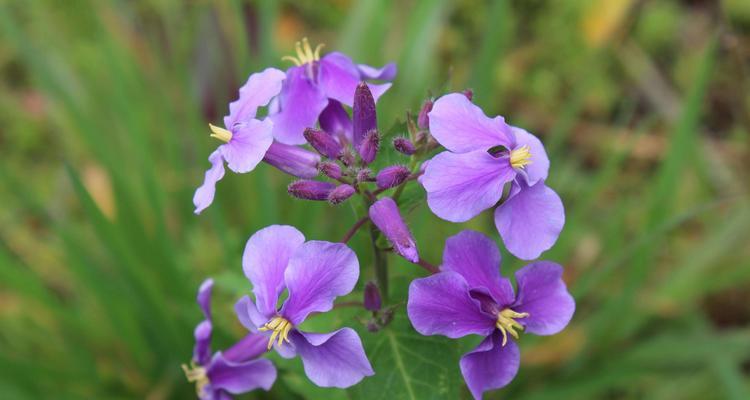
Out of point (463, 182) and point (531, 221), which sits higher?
point (463, 182)

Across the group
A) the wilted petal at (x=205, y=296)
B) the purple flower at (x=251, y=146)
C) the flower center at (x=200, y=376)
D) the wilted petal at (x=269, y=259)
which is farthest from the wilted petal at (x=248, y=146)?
the flower center at (x=200, y=376)

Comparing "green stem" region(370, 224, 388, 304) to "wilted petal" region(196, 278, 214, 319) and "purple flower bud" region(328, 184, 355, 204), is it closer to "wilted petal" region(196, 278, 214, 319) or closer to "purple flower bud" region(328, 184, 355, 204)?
"purple flower bud" region(328, 184, 355, 204)

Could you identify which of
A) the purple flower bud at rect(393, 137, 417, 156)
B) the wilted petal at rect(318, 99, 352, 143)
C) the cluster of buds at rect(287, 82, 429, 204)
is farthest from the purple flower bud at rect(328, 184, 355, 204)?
the wilted petal at rect(318, 99, 352, 143)

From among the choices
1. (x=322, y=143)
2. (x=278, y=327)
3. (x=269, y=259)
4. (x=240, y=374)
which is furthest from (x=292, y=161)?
(x=240, y=374)

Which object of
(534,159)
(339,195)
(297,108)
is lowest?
(534,159)

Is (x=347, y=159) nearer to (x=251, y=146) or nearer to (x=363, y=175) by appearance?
(x=363, y=175)

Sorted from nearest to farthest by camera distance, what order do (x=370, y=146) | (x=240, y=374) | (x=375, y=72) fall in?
1. (x=370, y=146)
2. (x=240, y=374)
3. (x=375, y=72)

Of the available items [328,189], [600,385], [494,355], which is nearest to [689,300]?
[600,385]

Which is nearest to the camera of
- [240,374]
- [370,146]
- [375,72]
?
[370,146]
